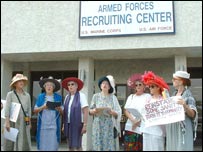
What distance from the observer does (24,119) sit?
5602 mm

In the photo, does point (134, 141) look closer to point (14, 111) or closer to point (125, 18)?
point (14, 111)

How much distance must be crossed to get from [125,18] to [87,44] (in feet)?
4.35

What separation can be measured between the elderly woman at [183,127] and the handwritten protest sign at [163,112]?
0.09m

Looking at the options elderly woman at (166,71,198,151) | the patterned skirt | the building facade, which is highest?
the building facade

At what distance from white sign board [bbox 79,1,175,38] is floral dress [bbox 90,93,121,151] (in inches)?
161

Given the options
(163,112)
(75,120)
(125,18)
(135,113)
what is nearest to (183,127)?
(163,112)

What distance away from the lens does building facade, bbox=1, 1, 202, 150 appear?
880 centimetres

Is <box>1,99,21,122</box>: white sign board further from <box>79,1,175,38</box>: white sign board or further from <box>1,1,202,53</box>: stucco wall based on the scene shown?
<box>79,1,175,38</box>: white sign board

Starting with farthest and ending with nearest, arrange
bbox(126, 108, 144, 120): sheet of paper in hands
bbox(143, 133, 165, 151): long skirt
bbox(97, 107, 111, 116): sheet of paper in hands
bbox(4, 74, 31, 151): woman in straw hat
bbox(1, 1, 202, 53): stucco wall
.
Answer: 1. bbox(1, 1, 202, 53): stucco wall
2. bbox(4, 74, 31, 151): woman in straw hat
3. bbox(97, 107, 111, 116): sheet of paper in hands
4. bbox(126, 108, 144, 120): sheet of paper in hands
5. bbox(143, 133, 165, 151): long skirt

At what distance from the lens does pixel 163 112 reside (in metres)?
4.31

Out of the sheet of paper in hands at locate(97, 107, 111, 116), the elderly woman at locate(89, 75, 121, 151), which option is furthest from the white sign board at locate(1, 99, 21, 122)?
the sheet of paper in hands at locate(97, 107, 111, 116)

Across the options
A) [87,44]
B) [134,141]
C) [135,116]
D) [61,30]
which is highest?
[61,30]

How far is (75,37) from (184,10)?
320 centimetres

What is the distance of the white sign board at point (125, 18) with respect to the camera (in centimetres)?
888
